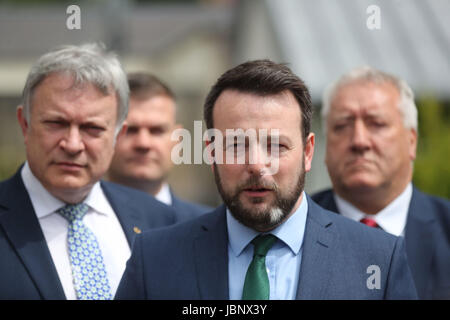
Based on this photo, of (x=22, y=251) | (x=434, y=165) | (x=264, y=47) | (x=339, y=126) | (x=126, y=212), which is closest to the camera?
(x=22, y=251)

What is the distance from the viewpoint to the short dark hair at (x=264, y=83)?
2.81 m

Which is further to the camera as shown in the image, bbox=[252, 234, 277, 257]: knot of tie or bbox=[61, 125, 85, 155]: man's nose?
bbox=[61, 125, 85, 155]: man's nose

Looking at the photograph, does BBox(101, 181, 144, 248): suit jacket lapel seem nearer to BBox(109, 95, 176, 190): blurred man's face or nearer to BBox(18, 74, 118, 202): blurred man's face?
BBox(18, 74, 118, 202): blurred man's face

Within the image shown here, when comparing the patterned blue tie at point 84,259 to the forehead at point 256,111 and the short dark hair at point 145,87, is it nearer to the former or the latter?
the forehead at point 256,111

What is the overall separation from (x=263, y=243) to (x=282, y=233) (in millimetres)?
88

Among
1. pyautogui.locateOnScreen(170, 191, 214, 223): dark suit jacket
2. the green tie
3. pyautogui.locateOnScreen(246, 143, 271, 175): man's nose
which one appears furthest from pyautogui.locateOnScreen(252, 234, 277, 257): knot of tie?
pyautogui.locateOnScreen(170, 191, 214, 223): dark suit jacket

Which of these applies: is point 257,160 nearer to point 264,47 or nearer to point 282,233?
point 282,233

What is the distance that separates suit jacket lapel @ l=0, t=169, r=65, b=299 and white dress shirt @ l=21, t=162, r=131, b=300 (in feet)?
0.21

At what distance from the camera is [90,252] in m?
3.52

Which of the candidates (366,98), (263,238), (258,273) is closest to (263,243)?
(263,238)

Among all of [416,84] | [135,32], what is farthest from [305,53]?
[135,32]

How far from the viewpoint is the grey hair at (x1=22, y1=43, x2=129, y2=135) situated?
3.53 meters

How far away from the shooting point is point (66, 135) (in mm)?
3441

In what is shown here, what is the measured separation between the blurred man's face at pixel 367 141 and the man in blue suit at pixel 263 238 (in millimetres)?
1195
